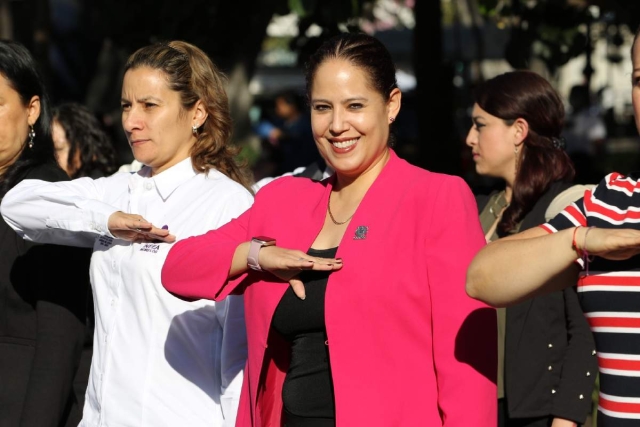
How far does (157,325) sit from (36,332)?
1.94ft

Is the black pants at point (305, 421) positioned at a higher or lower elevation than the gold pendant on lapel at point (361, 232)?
Answer: lower

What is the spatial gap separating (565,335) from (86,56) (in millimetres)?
11731

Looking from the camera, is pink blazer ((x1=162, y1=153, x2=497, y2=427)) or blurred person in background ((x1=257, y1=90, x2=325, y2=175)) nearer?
pink blazer ((x1=162, y1=153, x2=497, y2=427))

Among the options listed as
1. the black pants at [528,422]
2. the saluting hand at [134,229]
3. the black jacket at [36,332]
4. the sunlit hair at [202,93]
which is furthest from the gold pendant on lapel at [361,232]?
the black pants at [528,422]

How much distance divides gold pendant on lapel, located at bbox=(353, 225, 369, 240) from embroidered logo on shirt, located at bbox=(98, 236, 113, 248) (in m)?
1.08

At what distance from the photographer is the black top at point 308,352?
3.05m

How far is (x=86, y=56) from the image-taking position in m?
14.9

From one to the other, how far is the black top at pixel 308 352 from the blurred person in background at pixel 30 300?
1.10 meters

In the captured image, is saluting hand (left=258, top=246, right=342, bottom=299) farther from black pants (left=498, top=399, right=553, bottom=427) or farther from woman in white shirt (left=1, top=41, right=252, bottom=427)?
black pants (left=498, top=399, right=553, bottom=427)

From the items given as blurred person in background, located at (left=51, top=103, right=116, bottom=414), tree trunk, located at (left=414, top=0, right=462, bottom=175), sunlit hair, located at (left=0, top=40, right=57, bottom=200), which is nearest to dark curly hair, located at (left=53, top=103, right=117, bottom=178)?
blurred person in background, located at (left=51, top=103, right=116, bottom=414)

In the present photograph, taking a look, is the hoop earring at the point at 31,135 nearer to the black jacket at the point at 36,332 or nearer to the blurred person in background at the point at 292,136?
the black jacket at the point at 36,332

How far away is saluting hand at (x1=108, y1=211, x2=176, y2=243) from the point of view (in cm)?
353

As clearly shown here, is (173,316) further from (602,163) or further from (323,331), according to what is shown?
(602,163)

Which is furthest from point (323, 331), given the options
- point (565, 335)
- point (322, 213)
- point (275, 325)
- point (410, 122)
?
point (410, 122)
